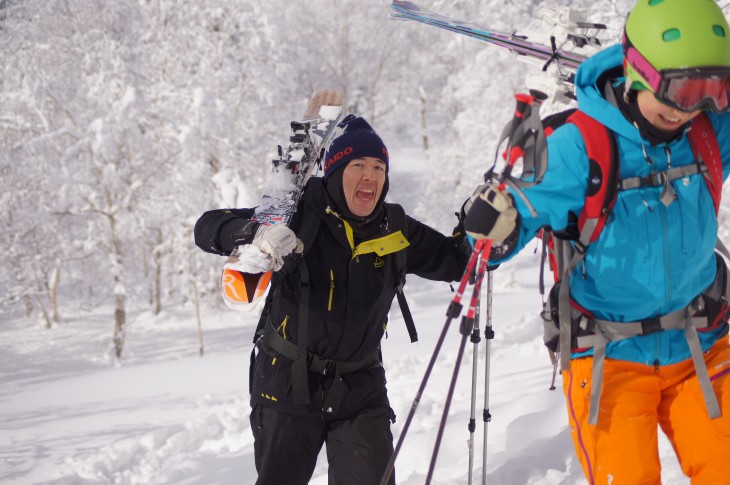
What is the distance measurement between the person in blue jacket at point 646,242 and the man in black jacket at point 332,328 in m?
1.11

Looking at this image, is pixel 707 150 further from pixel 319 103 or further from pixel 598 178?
pixel 319 103

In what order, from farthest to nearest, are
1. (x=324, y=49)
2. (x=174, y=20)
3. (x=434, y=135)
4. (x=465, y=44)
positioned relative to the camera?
(x=434, y=135) < (x=324, y=49) < (x=465, y=44) < (x=174, y=20)

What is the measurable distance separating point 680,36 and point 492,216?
824 millimetres

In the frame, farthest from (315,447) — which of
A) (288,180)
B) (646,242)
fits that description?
(646,242)

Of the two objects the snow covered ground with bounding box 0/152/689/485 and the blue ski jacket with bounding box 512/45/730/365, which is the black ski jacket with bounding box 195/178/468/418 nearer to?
the blue ski jacket with bounding box 512/45/730/365

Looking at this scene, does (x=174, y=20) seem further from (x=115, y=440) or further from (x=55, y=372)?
(x=115, y=440)

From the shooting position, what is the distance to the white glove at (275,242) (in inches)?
101

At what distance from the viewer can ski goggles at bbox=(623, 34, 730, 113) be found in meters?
1.98

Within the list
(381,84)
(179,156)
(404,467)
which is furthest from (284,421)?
(381,84)

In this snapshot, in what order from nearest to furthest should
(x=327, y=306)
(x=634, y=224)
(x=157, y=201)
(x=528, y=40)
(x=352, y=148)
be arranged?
(x=634, y=224)
(x=327, y=306)
(x=352, y=148)
(x=528, y=40)
(x=157, y=201)

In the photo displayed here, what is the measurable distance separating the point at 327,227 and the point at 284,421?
37.6 inches

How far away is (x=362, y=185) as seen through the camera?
10.3ft

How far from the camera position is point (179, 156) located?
17.3 m

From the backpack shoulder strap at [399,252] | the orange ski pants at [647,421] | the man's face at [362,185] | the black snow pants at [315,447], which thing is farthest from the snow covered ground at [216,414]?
the man's face at [362,185]
